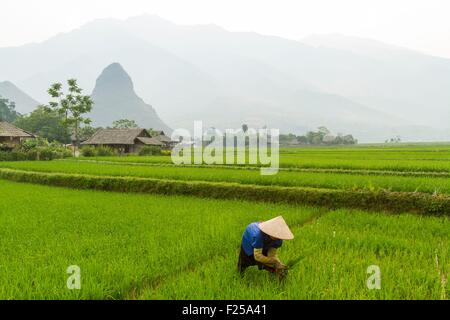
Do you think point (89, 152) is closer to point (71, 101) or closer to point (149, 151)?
point (149, 151)

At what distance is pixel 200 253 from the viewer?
4672 mm

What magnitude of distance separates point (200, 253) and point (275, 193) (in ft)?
16.4

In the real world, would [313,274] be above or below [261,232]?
below

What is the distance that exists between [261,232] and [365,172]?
35.0 feet

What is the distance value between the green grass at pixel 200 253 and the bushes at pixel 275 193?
75 centimetres

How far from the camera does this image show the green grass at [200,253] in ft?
11.2

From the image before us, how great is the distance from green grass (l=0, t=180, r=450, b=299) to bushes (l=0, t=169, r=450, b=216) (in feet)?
2.45

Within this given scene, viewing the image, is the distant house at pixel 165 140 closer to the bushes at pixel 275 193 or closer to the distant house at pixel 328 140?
the bushes at pixel 275 193

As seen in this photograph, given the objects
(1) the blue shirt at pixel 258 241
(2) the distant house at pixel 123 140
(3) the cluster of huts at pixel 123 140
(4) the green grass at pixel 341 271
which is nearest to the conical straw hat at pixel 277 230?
(1) the blue shirt at pixel 258 241

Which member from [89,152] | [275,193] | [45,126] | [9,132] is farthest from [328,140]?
[275,193]
